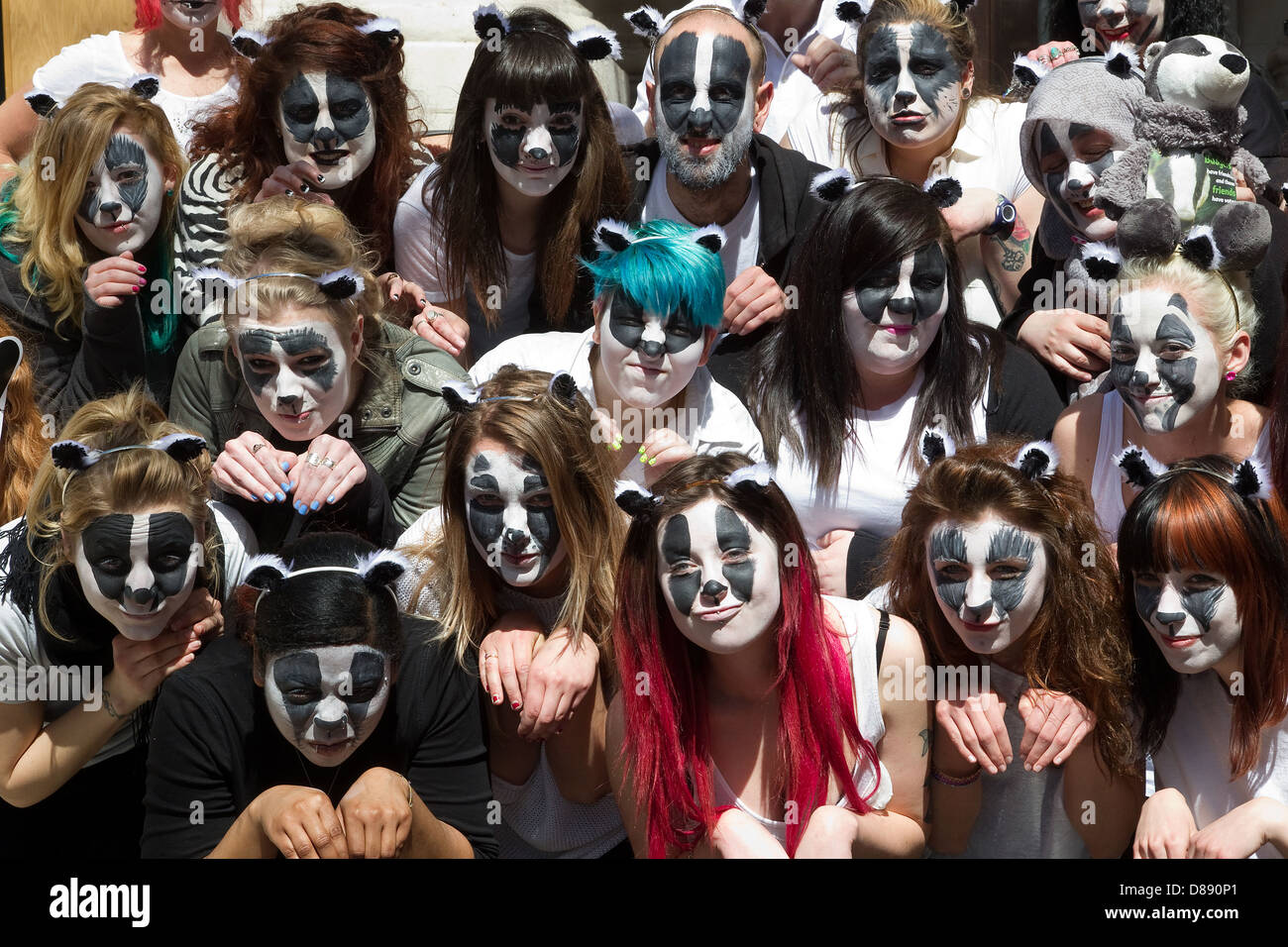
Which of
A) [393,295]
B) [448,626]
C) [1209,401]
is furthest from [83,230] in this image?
[1209,401]

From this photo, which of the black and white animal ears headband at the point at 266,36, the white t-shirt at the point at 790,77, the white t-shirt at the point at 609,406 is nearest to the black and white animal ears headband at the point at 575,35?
the black and white animal ears headband at the point at 266,36

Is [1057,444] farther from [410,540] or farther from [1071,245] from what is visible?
[410,540]

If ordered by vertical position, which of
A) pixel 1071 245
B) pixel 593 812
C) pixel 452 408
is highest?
pixel 1071 245

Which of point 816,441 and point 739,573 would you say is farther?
point 816,441

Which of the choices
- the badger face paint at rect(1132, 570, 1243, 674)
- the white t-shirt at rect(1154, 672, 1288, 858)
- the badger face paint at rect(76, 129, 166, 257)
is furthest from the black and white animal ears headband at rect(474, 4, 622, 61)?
the white t-shirt at rect(1154, 672, 1288, 858)

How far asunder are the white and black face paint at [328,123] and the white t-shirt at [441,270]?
203 millimetres

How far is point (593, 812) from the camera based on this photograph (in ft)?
12.9

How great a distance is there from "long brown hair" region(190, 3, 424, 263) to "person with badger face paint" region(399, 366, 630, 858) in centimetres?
116

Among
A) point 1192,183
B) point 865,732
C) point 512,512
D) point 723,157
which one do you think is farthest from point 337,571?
point 1192,183

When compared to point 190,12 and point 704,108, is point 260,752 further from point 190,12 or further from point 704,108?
point 190,12

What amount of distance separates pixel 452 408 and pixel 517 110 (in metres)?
1.10

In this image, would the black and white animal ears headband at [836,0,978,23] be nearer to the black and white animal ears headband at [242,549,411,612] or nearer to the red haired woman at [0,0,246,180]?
the red haired woman at [0,0,246,180]

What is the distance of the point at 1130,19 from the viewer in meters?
5.25

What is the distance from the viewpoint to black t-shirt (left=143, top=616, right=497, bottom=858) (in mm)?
3598
